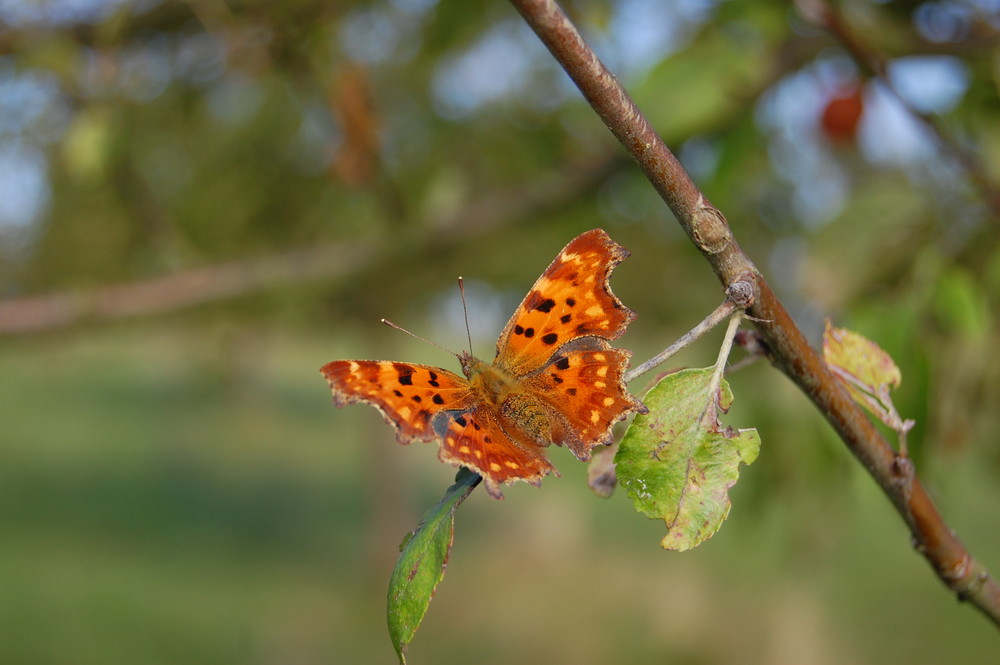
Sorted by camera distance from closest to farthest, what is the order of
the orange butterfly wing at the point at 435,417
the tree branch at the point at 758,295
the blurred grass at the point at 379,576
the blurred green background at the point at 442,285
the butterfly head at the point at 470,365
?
1. the tree branch at the point at 758,295
2. the orange butterfly wing at the point at 435,417
3. the butterfly head at the point at 470,365
4. the blurred green background at the point at 442,285
5. the blurred grass at the point at 379,576

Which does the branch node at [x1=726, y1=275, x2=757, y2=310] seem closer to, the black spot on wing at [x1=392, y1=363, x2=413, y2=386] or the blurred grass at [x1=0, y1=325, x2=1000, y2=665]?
the black spot on wing at [x1=392, y1=363, x2=413, y2=386]

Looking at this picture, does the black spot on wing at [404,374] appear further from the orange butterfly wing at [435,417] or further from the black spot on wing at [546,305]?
the black spot on wing at [546,305]

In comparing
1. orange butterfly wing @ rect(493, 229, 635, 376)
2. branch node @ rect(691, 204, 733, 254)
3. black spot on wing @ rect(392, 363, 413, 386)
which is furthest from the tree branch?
black spot on wing @ rect(392, 363, 413, 386)

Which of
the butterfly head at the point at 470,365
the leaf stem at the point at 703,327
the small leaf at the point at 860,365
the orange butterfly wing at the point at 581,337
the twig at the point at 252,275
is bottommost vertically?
the small leaf at the point at 860,365

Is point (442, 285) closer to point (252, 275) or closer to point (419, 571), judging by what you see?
point (252, 275)

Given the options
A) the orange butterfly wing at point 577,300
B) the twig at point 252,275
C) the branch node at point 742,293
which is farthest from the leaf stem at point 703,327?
the twig at point 252,275

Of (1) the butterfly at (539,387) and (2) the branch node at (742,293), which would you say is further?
(1) the butterfly at (539,387)

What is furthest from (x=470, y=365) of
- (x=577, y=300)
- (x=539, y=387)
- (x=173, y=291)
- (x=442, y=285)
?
(x=442, y=285)
